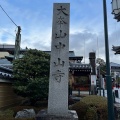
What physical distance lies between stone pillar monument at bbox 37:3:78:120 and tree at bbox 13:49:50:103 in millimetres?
4566

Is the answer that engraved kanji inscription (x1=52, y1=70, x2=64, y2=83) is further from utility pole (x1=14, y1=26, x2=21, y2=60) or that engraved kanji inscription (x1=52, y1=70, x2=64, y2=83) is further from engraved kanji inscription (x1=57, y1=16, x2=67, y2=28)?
utility pole (x1=14, y1=26, x2=21, y2=60)

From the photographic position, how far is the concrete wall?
1410 centimetres

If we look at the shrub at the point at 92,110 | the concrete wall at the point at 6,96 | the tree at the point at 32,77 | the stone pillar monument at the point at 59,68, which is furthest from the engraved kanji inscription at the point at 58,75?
the concrete wall at the point at 6,96

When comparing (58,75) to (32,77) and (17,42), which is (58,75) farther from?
(17,42)

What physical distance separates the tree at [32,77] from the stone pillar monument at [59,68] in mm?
4566

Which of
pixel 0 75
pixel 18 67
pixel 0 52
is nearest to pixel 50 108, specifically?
pixel 0 75

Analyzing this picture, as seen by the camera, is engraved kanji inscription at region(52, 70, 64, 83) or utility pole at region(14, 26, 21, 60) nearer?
engraved kanji inscription at region(52, 70, 64, 83)

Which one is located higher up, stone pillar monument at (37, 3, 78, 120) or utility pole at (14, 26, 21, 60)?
utility pole at (14, 26, 21, 60)

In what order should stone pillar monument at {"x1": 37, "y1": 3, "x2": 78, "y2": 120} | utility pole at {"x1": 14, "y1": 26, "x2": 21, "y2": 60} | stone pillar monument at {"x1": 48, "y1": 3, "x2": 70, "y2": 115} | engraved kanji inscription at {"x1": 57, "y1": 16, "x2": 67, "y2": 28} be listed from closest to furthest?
stone pillar monument at {"x1": 37, "y1": 3, "x2": 78, "y2": 120} → stone pillar monument at {"x1": 48, "y1": 3, "x2": 70, "y2": 115} → engraved kanji inscription at {"x1": 57, "y1": 16, "x2": 67, "y2": 28} → utility pole at {"x1": 14, "y1": 26, "x2": 21, "y2": 60}

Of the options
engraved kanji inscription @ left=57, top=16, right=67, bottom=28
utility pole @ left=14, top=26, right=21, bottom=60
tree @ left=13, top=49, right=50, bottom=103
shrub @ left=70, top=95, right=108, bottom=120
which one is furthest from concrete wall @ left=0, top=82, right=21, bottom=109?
engraved kanji inscription @ left=57, top=16, right=67, bottom=28

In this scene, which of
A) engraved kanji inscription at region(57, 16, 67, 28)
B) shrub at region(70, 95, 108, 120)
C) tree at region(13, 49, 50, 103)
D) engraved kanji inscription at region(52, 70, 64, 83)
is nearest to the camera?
engraved kanji inscription at region(52, 70, 64, 83)

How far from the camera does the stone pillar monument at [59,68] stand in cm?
888

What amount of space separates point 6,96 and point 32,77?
2268 mm

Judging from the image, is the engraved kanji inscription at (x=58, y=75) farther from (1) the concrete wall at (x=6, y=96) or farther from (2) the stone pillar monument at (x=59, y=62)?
(1) the concrete wall at (x=6, y=96)
